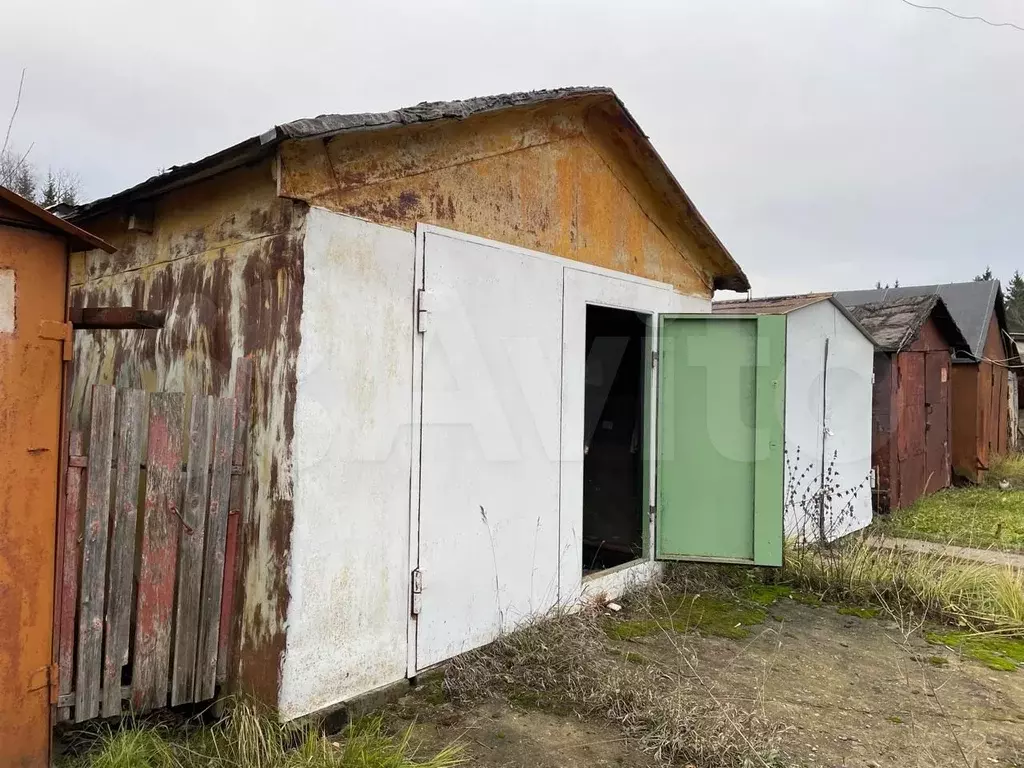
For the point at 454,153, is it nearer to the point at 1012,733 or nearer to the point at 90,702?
the point at 90,702

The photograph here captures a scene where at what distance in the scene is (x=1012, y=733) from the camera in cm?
374

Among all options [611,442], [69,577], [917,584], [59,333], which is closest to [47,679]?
[69,577]

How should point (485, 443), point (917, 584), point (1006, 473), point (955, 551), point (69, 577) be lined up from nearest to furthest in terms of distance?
point (69, 577)
point (485, 443)
point (917, 584)
point (955, 551)
point (1006, 473)

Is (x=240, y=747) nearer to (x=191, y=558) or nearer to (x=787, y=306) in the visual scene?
(x=191, y=558)

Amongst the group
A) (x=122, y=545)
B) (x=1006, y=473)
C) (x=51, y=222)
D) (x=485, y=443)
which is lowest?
(x=1006, y=473)

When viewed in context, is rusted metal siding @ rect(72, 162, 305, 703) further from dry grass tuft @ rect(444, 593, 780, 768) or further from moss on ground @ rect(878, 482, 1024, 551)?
moss on ground @ rect(878, 482, 1024, 551)

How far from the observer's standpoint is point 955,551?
8.15m

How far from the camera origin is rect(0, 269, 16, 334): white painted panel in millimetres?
2582

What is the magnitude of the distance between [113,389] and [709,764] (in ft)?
10.3

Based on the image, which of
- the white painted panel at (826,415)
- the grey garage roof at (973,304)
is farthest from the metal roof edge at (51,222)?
the grey garage roof at (973,304)

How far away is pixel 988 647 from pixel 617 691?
122 inches

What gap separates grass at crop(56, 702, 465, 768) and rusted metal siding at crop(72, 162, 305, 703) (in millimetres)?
198

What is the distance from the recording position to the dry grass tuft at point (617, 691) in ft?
11.1

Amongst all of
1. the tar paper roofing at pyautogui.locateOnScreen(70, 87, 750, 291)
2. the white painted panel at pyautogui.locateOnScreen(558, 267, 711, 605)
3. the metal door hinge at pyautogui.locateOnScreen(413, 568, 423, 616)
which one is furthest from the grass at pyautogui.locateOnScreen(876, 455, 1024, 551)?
the metal door hinge at pyautogui.locateOnScreen(413, 568, 423, 616)
